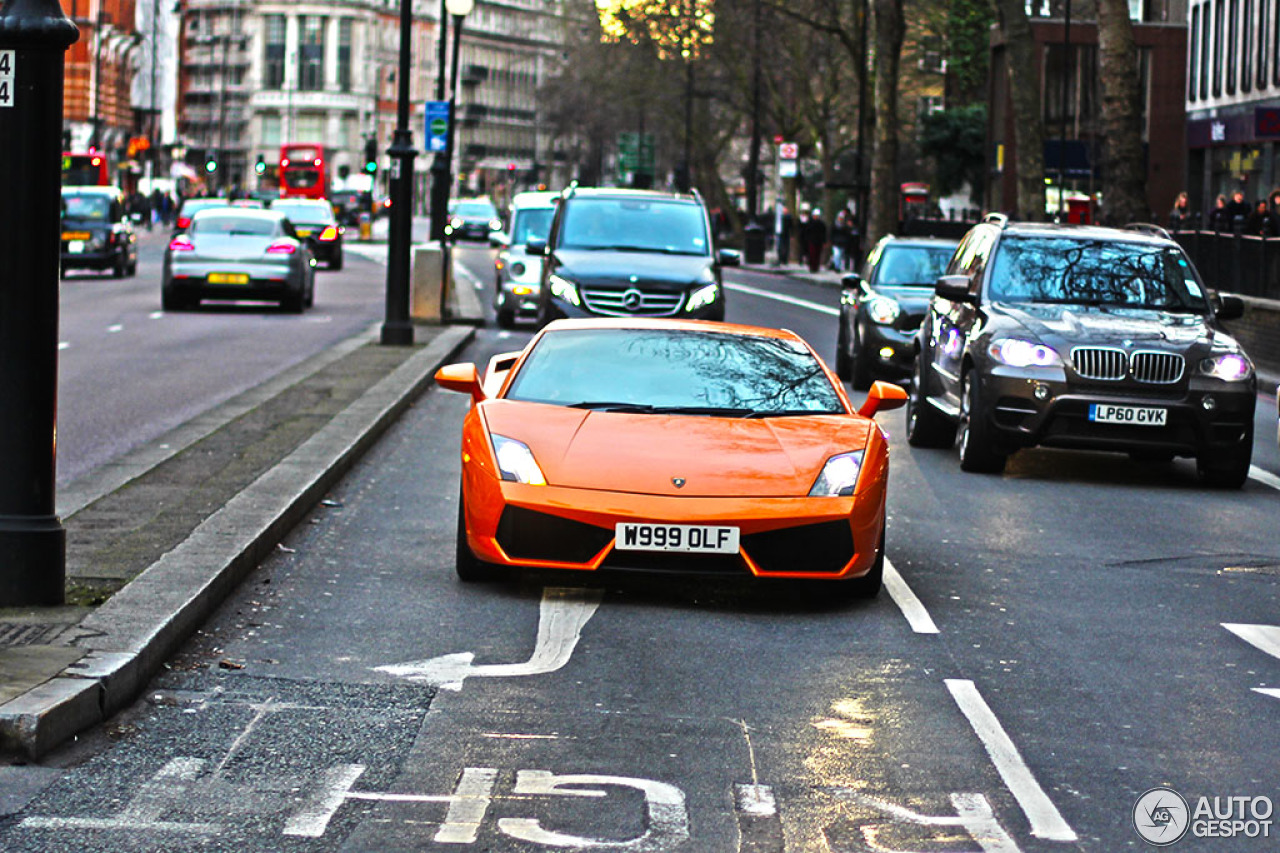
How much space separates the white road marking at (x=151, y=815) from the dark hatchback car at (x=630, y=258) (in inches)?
712

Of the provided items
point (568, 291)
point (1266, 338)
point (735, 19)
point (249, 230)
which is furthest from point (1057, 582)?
point (735, 19)

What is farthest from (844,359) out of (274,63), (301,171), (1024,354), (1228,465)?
(274,63)

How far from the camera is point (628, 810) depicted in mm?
6074

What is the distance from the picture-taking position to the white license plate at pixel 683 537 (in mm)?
9258

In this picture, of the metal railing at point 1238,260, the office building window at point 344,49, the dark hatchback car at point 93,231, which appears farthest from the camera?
the office building window at point 344,49

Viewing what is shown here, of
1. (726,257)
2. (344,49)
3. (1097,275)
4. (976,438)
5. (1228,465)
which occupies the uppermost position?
(344,49)

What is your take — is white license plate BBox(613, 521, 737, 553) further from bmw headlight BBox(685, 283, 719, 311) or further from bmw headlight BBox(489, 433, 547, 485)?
bmw headlight BBox(685, 283, 719, 311)

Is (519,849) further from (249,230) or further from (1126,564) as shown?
(249,230)

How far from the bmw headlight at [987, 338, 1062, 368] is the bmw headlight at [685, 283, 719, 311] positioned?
10304mm

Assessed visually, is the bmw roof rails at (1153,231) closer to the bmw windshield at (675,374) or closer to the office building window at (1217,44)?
the bmw windshield at (675,374)

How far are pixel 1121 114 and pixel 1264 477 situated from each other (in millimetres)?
17775

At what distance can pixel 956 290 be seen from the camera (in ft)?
51.3

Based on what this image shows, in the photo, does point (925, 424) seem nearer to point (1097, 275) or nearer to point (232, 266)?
point (1097, 275)

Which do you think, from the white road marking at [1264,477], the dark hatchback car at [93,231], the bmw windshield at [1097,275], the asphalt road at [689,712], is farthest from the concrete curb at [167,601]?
the dark hatchback car at [93,231]
